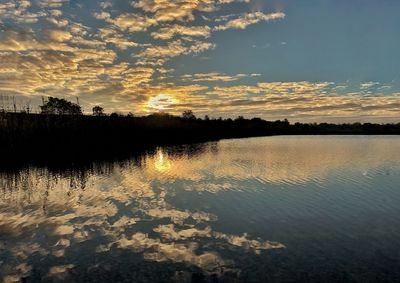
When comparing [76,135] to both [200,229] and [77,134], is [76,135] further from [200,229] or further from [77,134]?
[200,229]

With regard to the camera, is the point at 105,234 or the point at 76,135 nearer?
the point at 105,234

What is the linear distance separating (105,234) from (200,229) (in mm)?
3603

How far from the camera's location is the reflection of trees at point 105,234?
30.1ft

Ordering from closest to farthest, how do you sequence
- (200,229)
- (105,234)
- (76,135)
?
(105,234)
(200,229)
(76,135)

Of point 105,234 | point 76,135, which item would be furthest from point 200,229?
point 76,135

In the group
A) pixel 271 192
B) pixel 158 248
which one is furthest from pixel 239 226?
pixel 271 192

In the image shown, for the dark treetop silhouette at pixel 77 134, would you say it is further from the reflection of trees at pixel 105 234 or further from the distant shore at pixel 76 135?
the reflection of trees at pixel 105 234

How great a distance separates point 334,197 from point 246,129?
105772 millimetres

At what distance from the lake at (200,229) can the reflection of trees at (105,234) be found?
40 mm

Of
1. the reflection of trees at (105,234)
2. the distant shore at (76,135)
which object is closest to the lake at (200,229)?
the reflection of trees at (105,234)

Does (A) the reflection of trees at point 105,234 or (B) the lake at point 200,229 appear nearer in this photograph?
(B) the lake at point 200,229

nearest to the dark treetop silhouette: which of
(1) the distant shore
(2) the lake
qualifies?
(1) the distant shore

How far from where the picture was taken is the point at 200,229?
1223 cm

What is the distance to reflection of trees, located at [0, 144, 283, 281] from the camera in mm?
9180
